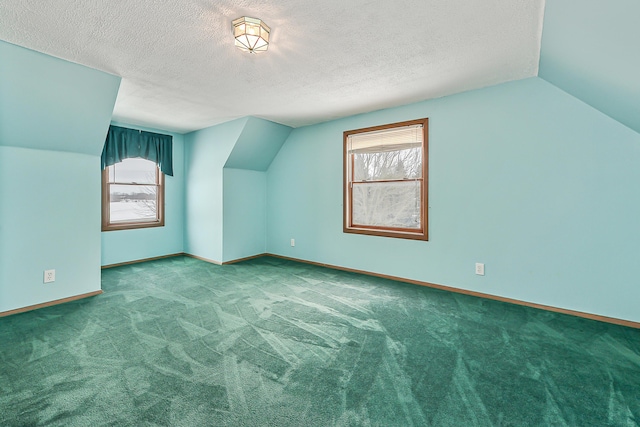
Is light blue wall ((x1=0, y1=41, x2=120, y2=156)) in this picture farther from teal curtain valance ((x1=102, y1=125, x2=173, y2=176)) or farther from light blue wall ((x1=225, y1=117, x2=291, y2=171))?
light blue wall ((x1=225, y1=117, x2=291, y2=171))

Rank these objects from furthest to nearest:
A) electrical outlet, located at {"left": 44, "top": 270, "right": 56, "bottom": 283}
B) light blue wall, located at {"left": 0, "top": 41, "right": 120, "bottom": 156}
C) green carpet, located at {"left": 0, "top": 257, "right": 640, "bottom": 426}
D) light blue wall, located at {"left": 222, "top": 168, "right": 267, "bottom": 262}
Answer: light blue wall, located at {"left": 222, "top": 168, "right": 267, "bottom": 262}
electrical outlet, located at {"left": 44, "top": 270, "right": 56, "bottom": 283}
light blue wall, located at {"left": 0, "top": 41, "right": 120, "bottom": 156}
green carpet, located at {"left": 0, "top": 257, "right": 640, "bottom": 426}

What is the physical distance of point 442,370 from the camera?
1.92 metres

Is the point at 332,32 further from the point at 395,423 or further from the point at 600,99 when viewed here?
the point at 395,423

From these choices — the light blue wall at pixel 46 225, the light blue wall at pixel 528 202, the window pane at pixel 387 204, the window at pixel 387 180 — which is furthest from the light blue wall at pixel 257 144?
the light blue wall at pixel 46 225

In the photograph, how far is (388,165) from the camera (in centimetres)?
414

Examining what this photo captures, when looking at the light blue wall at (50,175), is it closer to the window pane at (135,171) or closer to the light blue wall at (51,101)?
the light blue wall at (51,101)

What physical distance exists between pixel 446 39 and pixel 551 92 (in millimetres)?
1480

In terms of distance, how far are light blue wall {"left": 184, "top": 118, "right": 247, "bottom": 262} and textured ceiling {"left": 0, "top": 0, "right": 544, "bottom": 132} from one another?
1199 millimetres

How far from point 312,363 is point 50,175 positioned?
3.47 meters

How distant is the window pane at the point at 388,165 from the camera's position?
3881mm

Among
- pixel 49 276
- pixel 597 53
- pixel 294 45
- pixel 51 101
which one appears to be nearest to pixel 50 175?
pixel 51 101

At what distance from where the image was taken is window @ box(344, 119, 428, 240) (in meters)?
3.79

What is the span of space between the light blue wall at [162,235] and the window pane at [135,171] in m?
0.29

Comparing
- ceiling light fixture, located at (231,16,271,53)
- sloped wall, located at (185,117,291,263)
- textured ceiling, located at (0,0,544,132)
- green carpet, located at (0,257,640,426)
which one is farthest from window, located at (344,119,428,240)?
ceiling light fixture, located at (231,16,271,53)
